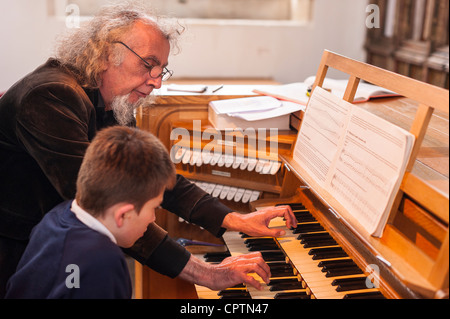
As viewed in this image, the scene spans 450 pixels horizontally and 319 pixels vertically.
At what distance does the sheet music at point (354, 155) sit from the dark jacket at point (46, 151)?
2.21 ft

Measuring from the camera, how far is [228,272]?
1944mm

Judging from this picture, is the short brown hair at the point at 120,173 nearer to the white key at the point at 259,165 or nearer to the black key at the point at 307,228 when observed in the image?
the black key at the point at 307,228

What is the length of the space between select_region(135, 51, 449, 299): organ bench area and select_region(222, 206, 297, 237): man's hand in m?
0.06

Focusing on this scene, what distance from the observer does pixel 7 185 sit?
6.94 ft

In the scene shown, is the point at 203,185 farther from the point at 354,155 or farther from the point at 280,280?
the point at 354,155

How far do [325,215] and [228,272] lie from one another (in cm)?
60

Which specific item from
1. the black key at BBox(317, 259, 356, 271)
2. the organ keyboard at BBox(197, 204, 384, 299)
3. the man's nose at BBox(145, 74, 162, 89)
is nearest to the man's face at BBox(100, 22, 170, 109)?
the man's nose at BBox(145, 74, 162, 89)

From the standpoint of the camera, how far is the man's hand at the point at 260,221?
2250 mm

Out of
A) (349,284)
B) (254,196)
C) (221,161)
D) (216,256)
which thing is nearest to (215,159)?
A: (221,161)

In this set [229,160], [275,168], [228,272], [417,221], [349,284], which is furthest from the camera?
[229,160]

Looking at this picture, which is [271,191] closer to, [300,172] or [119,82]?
[300,172]

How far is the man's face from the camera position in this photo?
231cm

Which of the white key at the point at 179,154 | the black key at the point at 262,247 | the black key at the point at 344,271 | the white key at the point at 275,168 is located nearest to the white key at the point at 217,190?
the white key at the point at 179,154

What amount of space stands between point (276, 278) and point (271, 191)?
27.9 inches
